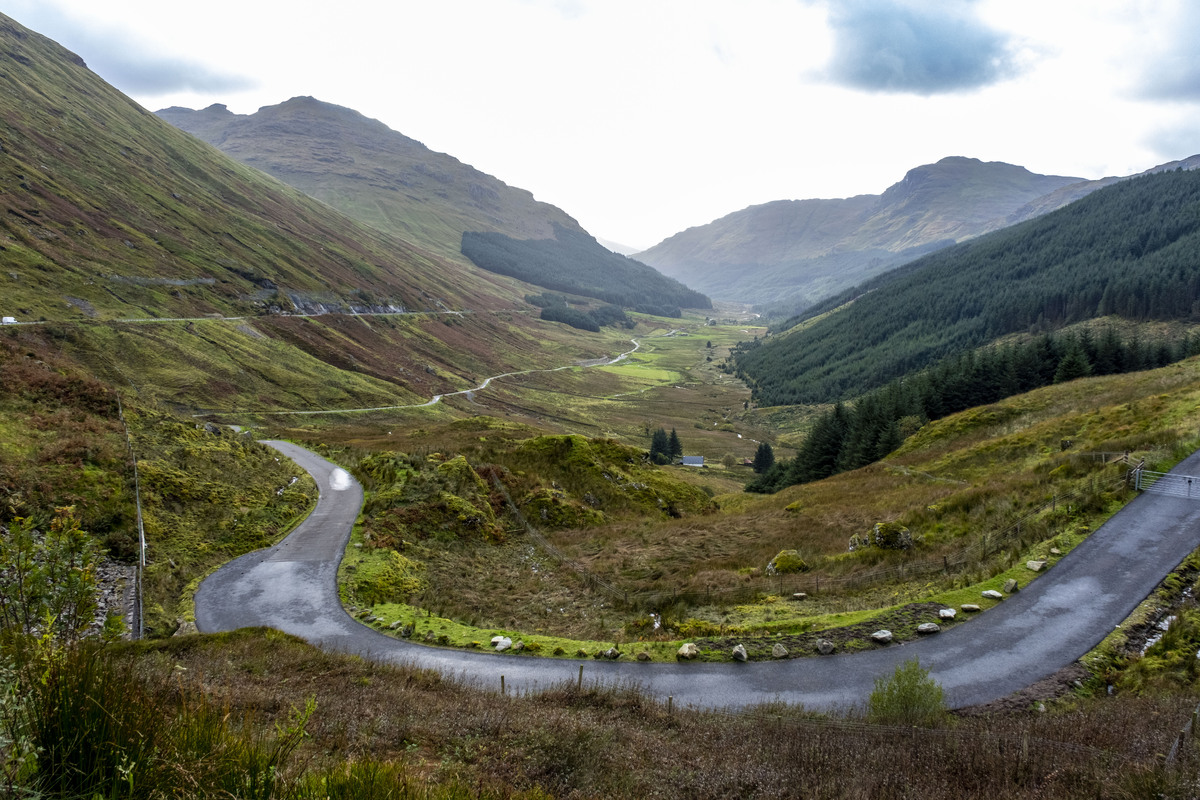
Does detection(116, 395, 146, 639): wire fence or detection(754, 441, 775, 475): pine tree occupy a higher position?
detection(116, 395, 146, 639): wire fence

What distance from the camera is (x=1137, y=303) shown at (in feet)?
454

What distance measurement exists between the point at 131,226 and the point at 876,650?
477 feet

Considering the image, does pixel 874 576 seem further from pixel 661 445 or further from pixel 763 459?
pixel 661 445

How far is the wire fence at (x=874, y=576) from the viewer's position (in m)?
17.8

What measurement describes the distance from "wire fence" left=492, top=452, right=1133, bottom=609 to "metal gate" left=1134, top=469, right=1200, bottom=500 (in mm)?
500

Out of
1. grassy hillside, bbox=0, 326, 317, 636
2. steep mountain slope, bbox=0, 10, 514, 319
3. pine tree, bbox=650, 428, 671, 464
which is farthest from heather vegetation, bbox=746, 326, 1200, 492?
steep mountain slope, bbox=0, 10, 514, 319

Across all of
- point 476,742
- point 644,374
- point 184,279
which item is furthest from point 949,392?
point 644,374

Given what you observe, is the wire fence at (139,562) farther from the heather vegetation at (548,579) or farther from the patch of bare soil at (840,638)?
the patch of bare soil at (840,638)

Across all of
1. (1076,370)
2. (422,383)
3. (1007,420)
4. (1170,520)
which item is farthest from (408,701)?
(422,383)

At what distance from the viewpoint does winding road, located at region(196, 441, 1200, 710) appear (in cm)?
1159

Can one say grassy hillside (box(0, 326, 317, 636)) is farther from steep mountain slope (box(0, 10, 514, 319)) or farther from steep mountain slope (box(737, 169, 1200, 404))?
steep mountain slope (box(737, 169, 1200, 404))

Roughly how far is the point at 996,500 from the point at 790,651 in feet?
48.9

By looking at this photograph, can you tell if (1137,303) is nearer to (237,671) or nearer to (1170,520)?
(1170,520)

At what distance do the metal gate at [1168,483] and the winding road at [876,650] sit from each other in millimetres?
500
